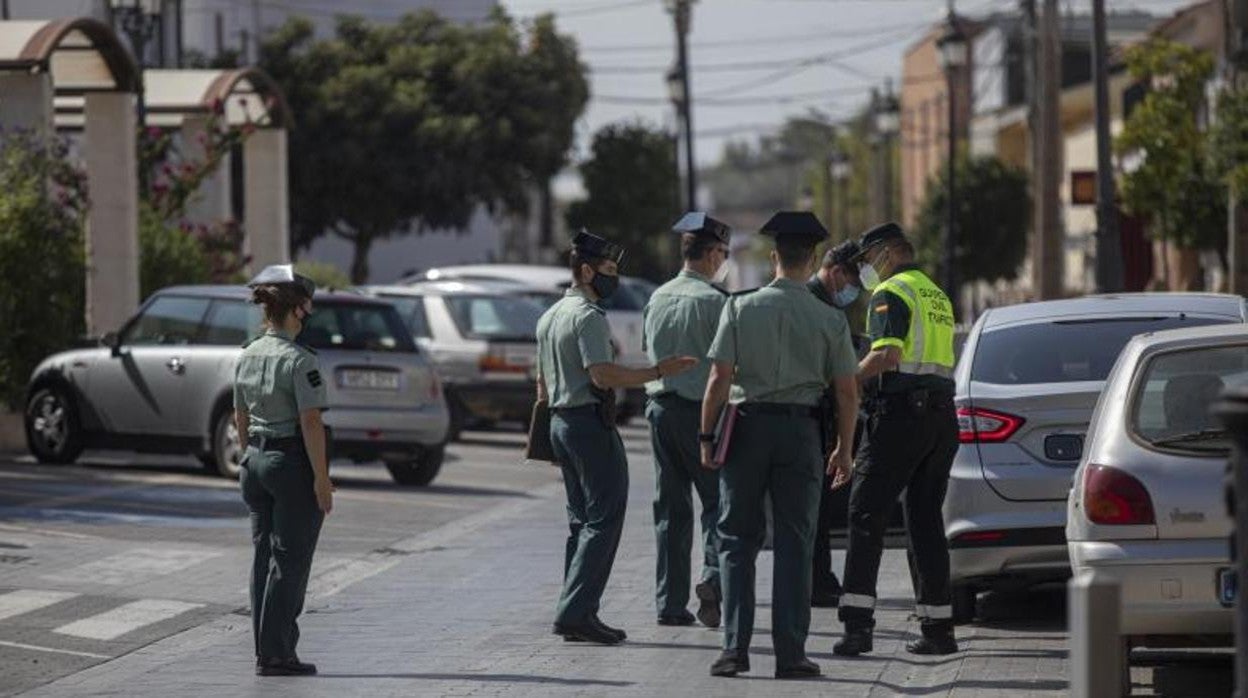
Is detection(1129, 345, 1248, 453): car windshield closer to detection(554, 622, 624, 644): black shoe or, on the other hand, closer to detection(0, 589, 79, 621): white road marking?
detection(554, 622, 624, 644): black shoe

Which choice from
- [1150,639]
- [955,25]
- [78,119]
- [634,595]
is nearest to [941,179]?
[955,25]

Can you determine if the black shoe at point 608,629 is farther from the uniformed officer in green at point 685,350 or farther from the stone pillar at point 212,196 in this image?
the stone pillar at point 212,196

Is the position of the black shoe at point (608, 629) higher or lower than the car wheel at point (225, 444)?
lower

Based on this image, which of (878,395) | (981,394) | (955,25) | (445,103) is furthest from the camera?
(445,103)

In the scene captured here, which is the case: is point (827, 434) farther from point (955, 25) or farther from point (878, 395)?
point (955, 25)

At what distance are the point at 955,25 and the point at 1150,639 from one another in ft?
111

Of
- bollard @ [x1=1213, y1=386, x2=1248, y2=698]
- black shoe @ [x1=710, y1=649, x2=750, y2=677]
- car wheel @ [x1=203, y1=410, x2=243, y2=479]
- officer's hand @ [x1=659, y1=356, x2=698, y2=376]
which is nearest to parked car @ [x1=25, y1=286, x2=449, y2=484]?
car wheel @ [x1=203, y1=410, x2=243, y2=479]

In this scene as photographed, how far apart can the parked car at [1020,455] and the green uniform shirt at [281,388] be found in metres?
3.17

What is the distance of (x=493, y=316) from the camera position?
28969 mm

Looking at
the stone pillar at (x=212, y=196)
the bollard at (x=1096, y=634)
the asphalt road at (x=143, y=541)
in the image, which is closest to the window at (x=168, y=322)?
the asphalt road at (x=143, y=541)

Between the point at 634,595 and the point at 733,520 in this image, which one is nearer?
the point at 733,520

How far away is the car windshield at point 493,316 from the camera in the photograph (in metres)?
28.7

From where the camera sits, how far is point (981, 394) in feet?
42.3

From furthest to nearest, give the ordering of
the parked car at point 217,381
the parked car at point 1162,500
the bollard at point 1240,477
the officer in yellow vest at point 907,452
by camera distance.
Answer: the parked car at point 217,381 → the officer in yellow vest at point 907,452 → the parked car at point 1162,500 → the bollard at point 1240,477
